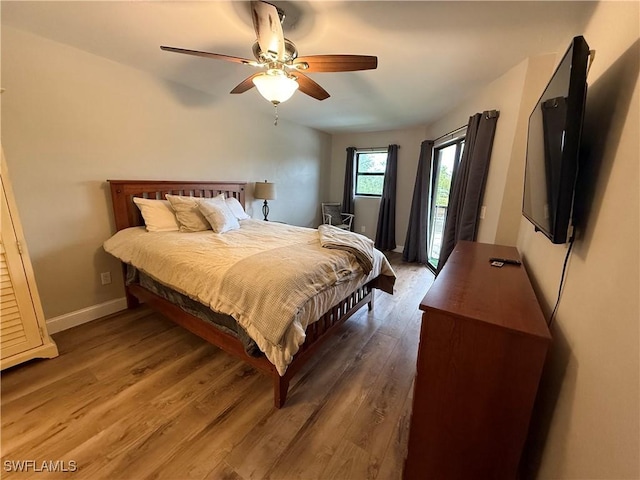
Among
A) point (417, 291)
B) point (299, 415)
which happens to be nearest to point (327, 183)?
point (417, 291)

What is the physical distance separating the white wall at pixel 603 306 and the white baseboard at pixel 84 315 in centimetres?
328

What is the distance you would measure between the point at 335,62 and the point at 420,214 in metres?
2.99

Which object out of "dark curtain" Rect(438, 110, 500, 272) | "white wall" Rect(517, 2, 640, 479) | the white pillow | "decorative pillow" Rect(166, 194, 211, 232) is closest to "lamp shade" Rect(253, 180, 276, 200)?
the white pillow

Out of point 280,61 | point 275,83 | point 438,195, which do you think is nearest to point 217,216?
point 275,83

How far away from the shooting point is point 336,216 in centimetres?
525

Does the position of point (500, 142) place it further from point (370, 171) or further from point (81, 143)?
point (81, 143)

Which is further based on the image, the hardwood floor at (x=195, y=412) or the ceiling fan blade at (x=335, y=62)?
the ceiling fan blade at (x=335, y=62)

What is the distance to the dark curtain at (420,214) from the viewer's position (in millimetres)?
3965

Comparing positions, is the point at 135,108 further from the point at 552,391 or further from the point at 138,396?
the point at 552,391

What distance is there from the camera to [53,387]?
1.65 m

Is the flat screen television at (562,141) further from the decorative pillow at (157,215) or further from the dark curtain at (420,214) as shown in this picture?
the dark curtain at (420,214)

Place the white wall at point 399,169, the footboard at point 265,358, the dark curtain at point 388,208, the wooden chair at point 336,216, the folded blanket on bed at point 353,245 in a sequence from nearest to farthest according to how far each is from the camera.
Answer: the footboard at point 265,358 → the folded blanket on bed at point 353,245 → the white wall at point 399,169 → the dark curtain at point 388,208 → the wooden chair at point 336,216

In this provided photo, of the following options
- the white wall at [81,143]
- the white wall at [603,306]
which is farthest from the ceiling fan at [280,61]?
the white wall at [81,143]

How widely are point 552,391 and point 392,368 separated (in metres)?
1.05
